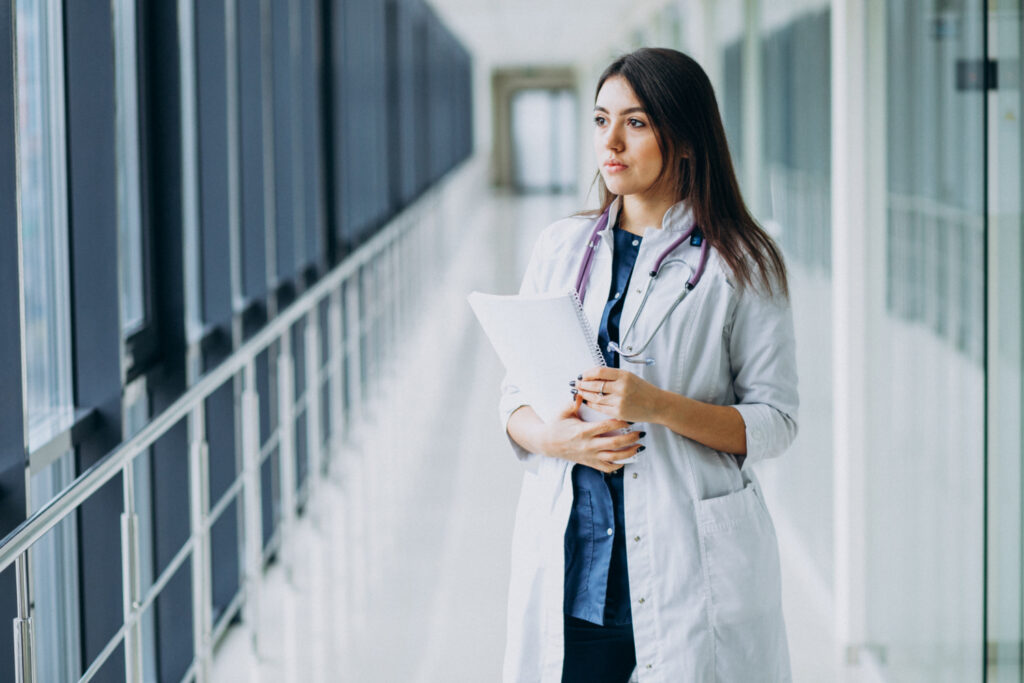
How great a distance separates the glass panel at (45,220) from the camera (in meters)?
1.34

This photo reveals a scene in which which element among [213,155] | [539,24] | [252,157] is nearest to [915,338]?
[213,155]

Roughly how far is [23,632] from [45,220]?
66 centimetres

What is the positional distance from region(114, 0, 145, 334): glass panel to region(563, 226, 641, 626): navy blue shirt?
97 cm

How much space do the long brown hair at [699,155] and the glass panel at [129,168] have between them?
0.99 m

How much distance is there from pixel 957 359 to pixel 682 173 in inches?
21.3

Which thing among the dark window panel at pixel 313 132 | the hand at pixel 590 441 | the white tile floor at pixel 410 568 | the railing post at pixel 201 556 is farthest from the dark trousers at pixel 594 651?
the dark window panel at pixel 313 132

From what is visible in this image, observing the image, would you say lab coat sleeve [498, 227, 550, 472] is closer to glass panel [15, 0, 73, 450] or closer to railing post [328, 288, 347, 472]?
glass panel [15, 0, 73, 450]

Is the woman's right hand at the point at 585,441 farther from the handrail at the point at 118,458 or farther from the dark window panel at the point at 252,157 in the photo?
the dark window panel at the point at 252,157

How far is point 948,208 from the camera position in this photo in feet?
4.12

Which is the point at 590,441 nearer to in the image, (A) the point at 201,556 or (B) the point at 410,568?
(A) the point at 201,556

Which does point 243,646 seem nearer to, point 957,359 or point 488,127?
point 957,359

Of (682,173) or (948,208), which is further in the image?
(948,208)

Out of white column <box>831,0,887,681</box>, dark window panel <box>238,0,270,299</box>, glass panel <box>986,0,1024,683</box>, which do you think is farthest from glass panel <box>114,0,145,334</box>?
glass panel <box>986,0,1024,683</box>

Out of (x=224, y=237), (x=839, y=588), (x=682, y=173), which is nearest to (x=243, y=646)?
(x=224, y=237)
